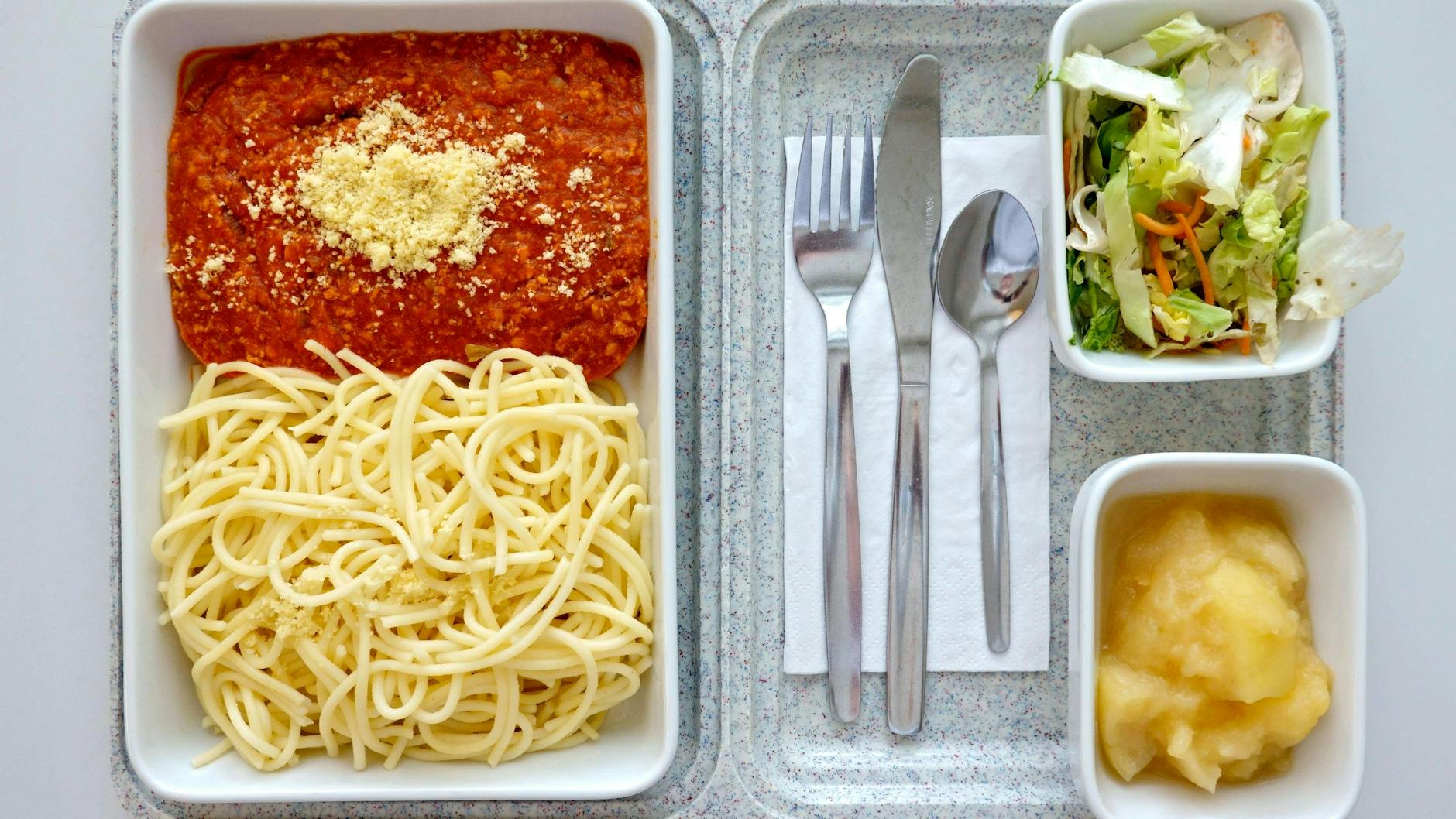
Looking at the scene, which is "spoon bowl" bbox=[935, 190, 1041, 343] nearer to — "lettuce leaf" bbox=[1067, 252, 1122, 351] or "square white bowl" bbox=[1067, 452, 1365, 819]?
"lettuce leaf" bbox=[1067, 252, 1122, 351]

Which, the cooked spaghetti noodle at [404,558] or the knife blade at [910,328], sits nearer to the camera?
the cooked spaghetti noodle at [404,558]

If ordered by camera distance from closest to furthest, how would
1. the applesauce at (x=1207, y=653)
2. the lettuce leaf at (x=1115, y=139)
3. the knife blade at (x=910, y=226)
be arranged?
the applesauce at (x=1207, y=653), the lettuce leaf at (x=1115, y=139), the knife blade at (x=910, y=226)

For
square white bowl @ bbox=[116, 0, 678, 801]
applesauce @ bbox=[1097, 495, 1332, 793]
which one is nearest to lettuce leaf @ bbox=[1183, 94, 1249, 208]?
applesauce @ bbox=[1097, 495, 1332, 793]

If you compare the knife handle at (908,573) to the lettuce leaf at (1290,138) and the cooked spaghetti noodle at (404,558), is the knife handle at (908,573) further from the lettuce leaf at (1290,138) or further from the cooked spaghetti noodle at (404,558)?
the lettuce leaf at (1290,138)

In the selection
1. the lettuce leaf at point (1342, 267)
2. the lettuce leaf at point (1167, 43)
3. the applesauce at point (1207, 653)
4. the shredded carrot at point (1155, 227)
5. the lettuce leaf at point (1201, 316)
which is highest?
the lettuce leaf at point (1167, 43)

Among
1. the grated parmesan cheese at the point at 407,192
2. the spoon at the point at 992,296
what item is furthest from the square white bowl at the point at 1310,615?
the grated parmesan cheese at the point at 407,192

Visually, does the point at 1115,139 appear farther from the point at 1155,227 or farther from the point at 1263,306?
the point at 1263,306

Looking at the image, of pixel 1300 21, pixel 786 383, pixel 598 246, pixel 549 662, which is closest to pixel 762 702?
pixel 549 662
